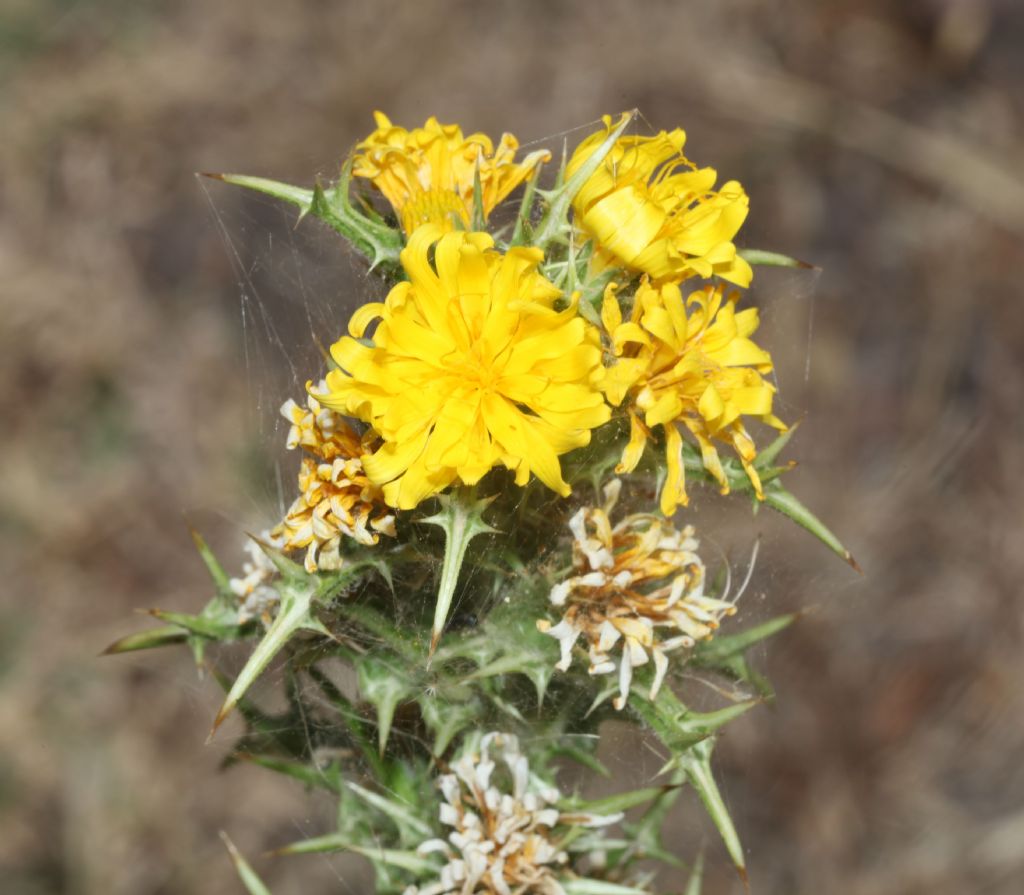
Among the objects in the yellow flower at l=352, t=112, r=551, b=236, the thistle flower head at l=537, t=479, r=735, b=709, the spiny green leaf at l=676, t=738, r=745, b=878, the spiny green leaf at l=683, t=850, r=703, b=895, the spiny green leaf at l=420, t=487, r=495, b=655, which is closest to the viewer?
the spiny green leaf at l=420, t=487, r=495, b=655

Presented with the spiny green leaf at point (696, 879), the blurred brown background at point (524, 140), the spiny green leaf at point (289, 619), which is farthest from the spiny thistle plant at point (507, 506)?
the blurred brown background at point (524, 140)

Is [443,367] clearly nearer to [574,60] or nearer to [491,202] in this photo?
[491,202]

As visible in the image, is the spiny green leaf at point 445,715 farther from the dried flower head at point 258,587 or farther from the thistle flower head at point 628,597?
the dried flower head at point 258,587

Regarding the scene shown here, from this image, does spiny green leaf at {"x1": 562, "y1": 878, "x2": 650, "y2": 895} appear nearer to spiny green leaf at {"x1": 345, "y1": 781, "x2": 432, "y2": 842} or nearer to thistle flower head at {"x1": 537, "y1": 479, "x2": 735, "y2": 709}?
spiny green leaf at {"x1": 345, "y1": 781, "x2": 432, "y2": 842}

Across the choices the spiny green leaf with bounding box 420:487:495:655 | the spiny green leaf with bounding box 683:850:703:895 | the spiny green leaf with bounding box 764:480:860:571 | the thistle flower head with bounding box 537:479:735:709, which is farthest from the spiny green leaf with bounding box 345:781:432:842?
the spiny green leaf with bounding box 764:480:860:571

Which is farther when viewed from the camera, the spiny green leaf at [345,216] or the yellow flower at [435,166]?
the yellow flower at [435,166]

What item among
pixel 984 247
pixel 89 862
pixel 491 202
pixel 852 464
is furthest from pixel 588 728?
pixel 984 247

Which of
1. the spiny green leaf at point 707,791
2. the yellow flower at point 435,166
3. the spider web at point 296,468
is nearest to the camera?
the spiny green leaf at point 707,791

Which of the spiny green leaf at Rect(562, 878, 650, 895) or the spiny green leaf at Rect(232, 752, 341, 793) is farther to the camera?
the spiny green leaf at Rect(232, 752, 341, 793)
